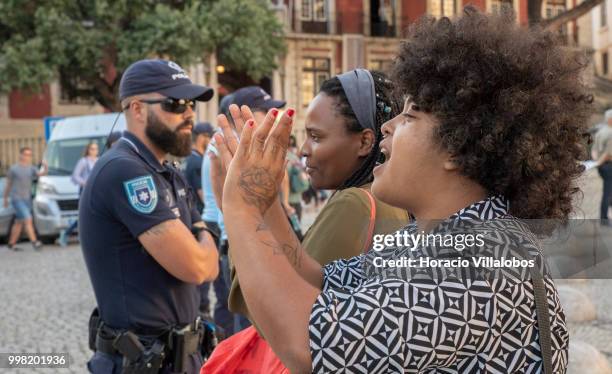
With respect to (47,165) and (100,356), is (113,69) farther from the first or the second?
(100,356)

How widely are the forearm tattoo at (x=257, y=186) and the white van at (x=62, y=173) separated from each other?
41.6ft

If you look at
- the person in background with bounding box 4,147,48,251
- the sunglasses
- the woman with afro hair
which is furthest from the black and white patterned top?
the person in background with bounding box 4,147,48,251

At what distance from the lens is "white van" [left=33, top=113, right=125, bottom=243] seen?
45.0ft

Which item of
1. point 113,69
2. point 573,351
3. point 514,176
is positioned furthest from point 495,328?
point 113,69

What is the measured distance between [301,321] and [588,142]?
0.72 m

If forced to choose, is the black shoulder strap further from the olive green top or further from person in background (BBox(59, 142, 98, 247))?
person in background (BBox(59, 142, 98, 247))

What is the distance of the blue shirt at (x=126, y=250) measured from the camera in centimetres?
273

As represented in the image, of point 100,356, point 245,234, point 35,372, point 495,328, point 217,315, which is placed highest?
point 245,234

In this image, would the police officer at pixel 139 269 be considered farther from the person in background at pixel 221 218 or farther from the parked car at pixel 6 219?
the parked car at pixel 6 219

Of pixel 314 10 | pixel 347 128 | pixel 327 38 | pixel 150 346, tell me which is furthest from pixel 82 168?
pixel 314 10

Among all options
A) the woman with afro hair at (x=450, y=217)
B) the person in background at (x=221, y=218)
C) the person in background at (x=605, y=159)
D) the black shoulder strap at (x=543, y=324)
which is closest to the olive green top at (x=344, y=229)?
the woman with afro hair at (x=450, y=217)

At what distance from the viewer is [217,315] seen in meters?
5.29

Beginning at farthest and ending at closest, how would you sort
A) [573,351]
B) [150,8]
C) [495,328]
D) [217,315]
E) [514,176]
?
[150,8]
[217,315]
[573,351]
[514,176]
[495,328]

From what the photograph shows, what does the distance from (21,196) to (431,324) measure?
510 inches
